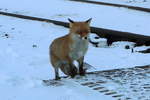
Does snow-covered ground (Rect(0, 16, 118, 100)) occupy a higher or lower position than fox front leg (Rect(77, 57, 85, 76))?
lower

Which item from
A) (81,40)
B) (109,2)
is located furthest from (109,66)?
(109,2)

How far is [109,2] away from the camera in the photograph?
57.7ft

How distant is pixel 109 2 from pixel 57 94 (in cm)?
1059

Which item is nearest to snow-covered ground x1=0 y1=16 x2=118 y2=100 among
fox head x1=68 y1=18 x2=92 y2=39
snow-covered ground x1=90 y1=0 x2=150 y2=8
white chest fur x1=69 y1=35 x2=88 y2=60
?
white chest fur x1=69 y1=35 x2=88 y2=60

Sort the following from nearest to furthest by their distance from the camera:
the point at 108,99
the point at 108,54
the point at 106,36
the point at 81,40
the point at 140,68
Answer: the point at 108,99, the point at 81,40, the point at 140,68, the point at 108,54, the point at 106,36

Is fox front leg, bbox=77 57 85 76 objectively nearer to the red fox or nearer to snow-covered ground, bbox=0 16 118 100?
the red fox

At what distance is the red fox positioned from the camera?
761 cm

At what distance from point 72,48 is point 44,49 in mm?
3423

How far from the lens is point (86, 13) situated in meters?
16.0

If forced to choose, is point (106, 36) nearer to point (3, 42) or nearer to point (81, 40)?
point (3, 42)

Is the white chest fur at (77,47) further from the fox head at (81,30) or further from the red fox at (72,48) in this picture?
the fox head at (81,30)

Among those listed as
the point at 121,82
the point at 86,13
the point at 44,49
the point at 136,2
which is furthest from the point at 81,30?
the point at 136,2

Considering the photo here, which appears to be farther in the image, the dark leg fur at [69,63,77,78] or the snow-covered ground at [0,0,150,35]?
the snow-covered ground at [0,0,150,35]

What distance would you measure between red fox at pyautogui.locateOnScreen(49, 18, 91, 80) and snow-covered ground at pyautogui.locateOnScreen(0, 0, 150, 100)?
0.25 m
